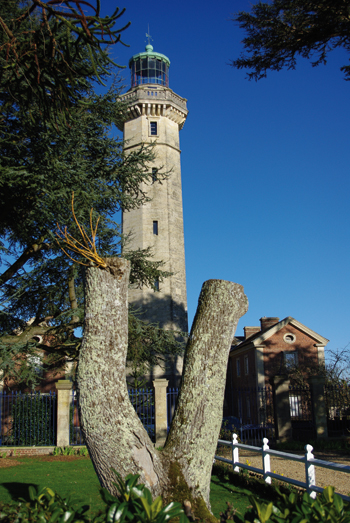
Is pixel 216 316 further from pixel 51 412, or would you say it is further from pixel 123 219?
pixel 123 219

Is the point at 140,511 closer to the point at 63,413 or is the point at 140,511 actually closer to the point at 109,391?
the point at 109,391

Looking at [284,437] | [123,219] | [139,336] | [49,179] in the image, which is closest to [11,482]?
[139,336]

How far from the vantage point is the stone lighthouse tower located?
29.8 meters

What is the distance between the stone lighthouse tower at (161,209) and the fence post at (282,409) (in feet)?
40.3

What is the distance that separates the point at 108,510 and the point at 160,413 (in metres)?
12.6

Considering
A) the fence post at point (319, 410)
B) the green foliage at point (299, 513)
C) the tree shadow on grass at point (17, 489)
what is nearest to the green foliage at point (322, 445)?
the fence post at point (319, 410)

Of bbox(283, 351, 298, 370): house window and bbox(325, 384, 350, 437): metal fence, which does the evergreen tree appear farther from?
bbox(283, 351, 298, 370): house window

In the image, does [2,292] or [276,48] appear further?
[2,292]

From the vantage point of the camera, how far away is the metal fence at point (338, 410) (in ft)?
54.9

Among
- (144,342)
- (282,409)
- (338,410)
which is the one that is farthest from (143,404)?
(338,410)

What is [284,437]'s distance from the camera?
15.8m

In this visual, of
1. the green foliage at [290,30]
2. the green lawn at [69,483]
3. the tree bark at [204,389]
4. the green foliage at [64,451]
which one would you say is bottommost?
the green foliage at [64,451]

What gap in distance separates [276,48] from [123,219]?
22746 mm

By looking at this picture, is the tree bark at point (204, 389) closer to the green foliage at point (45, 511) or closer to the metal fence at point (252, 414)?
the green foliage at point (45, 511)
